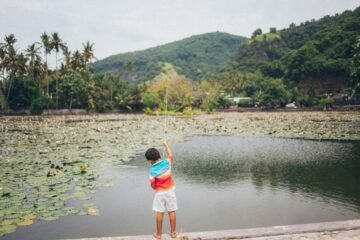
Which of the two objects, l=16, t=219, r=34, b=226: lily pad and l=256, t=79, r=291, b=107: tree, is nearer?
l=16, t=219, r=34, b=226: lily pad

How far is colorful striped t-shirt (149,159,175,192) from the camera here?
5.80m

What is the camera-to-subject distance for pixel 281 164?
48.3 feet

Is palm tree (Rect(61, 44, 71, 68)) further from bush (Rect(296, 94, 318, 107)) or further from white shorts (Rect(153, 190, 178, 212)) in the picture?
white shorts (Rect(153, 190, 178, 212))

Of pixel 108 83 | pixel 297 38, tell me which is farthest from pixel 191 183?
pixel 297 38

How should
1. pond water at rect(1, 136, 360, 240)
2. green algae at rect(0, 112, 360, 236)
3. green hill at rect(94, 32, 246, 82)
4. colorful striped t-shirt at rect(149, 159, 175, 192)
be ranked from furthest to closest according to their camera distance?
green hill at rect(94, 32, 246, 82) < green algae at rect(0, 112, 360, 236) < pond water at rect(1, 136, 360, 240) < colorful striped t-shirt at rect(149, 159, 175, 192)

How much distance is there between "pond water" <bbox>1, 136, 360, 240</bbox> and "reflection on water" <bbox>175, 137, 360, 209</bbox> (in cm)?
3

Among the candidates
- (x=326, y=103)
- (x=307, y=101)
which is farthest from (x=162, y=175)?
(x=307, y=101)

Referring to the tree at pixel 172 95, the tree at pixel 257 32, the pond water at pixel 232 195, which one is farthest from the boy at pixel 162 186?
the tree at pixel 257 32

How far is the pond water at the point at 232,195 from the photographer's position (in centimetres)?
764

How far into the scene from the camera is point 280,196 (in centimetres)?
989

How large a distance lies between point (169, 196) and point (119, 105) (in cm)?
6390

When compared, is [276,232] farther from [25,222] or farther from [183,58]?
[183,58]

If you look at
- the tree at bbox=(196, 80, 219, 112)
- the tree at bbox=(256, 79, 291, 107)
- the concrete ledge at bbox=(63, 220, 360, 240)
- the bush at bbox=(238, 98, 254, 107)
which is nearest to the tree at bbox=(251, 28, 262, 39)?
the bush at bbox=(238, 98, 254, 107)

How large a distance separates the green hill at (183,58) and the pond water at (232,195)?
137072mm
